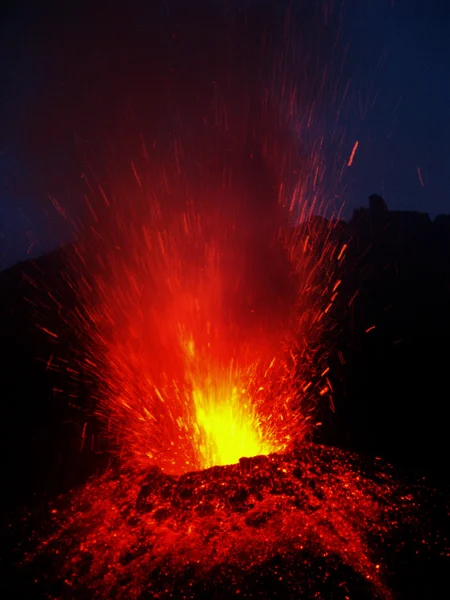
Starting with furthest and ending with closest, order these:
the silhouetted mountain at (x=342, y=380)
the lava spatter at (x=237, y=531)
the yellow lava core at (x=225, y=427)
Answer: the silhouetted mountain at (x=342, y=380) < the yellow lava core at (x=225, y=427) < the lava spatter at (x=237, y=531)

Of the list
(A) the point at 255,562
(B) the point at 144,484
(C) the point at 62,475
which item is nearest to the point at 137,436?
(C) the point at 62,475

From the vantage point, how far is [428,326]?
72.5 feet

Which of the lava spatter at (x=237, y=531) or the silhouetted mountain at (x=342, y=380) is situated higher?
the silhouetted mountain at (x=342, y=380)

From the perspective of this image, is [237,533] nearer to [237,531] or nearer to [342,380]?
[237,531]

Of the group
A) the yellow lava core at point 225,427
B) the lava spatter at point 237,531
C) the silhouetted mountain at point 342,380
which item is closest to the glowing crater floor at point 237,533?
the lava spatter at point 237,531

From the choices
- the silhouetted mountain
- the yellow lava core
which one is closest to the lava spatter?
the yellow lava core

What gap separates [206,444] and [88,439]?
3460mm

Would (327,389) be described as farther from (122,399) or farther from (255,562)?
(255,562)

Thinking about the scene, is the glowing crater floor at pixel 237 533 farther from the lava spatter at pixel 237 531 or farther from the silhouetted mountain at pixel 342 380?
the silhouetted mountain at pixel 342 380

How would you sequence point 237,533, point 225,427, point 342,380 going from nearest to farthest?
point 237,533
point 225,427
point 342,380

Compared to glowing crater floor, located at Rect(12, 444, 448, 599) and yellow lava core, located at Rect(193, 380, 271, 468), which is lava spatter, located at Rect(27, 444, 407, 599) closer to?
glowing crater floor, located at Rect(12, 444, 448, 599)

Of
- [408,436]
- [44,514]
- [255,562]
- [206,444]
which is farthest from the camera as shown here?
[408,436]

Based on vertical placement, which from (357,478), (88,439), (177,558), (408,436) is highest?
(88,439)

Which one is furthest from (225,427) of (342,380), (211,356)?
(342,380)
